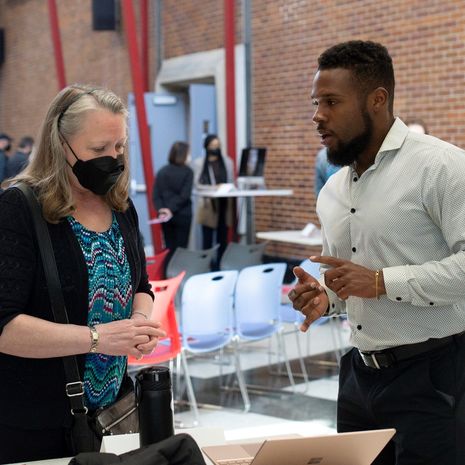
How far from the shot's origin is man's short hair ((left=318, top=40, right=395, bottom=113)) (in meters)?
2.12

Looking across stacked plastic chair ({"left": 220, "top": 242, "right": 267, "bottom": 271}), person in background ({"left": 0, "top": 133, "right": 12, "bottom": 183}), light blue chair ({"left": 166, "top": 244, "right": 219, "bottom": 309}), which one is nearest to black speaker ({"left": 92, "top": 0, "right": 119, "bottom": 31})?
person in background ({"left": 0, "top": 133, "right": 12, "bottom": 183})

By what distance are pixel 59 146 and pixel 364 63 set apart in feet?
2.55

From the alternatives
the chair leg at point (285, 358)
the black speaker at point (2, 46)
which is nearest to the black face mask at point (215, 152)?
the chair leg at point (285, 358)

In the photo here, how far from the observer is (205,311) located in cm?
506

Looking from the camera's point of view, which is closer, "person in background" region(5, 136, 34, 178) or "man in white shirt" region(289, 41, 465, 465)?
"man in white shirt" region(289, 41, 465, 465)

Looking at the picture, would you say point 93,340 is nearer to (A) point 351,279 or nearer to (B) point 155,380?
(B) point 155,380

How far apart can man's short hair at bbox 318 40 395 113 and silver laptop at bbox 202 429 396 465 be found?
0.90 meters

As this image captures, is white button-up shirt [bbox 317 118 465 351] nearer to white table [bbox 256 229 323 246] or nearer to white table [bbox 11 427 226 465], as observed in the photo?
white table [bbox 11 427 226 465]

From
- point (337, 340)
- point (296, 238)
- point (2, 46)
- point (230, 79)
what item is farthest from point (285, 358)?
point (2, 46)

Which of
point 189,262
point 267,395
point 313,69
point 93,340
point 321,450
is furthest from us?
point 313,69

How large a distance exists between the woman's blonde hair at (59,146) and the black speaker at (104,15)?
39.4 feet

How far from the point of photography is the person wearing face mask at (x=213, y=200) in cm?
977

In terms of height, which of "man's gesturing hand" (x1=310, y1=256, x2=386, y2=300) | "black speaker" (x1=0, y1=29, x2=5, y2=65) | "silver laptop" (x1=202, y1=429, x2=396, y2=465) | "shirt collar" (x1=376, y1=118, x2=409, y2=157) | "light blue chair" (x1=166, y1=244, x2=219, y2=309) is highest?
"shirt collar" (x1=376, y1=118, x2=409, y2=157)

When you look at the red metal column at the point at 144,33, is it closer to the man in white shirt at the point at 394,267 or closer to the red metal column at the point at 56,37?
the red metal column at the point at 56,37
